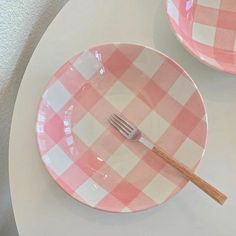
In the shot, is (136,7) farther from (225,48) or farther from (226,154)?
(226,154)

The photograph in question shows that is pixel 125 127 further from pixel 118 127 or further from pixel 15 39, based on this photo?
pixel 15 39

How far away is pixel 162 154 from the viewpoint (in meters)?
0.68

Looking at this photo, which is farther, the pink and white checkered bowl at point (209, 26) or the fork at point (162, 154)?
the pink and white checkered bowl at point (209, 26)

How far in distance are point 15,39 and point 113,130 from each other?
21cm

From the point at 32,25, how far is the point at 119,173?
290 millimetres

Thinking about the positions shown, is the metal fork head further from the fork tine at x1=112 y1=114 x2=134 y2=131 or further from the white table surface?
the white table surface

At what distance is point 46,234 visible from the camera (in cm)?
67

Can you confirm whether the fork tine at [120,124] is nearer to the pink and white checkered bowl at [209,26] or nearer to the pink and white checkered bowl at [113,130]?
the pink and white checkered bowl at [113,130]

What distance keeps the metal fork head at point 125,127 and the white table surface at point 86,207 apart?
11 cm

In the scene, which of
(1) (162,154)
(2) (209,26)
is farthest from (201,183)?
(2) (209,26)

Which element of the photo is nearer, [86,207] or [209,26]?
[86,207]

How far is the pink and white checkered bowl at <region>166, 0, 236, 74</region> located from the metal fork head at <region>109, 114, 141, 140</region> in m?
0.16

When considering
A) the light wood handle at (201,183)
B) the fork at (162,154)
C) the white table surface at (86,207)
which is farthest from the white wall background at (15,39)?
the light wood handle at (201,183)

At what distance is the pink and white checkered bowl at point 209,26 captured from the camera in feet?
2.47
